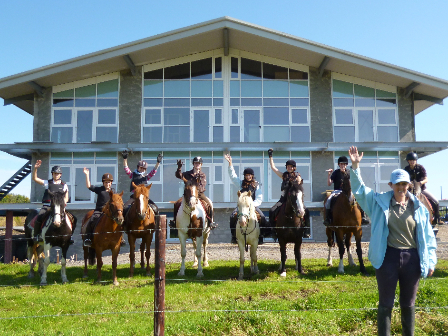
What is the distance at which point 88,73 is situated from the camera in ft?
78.1

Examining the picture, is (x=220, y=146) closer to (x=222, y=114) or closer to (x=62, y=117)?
(x=222, y=114)

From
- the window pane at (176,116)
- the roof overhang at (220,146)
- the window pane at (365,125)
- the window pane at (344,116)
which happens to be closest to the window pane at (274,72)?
the window pane at (344,116)

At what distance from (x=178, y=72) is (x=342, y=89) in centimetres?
983

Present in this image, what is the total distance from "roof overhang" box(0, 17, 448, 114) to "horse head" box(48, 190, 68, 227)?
14.4 metres

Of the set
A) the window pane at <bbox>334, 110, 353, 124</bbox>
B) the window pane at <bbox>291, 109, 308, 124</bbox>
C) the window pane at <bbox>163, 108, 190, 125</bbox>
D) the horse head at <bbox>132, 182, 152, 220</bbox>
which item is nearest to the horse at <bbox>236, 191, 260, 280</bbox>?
the horse head at <bbox>132, 182, 152, 220</bbox>

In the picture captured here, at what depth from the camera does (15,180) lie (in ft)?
83.8

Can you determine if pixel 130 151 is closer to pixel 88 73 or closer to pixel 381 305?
pixel 88 73

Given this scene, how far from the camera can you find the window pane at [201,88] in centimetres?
2438

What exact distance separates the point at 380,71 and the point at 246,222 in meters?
17.2

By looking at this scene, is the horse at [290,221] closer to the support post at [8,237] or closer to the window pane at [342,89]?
the window pane at [342,89]

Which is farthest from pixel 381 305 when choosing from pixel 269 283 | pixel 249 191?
pixel 249 191

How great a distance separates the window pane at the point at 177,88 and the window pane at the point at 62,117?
5.82m

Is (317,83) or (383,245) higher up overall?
(317,83)

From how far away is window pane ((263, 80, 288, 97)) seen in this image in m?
24.4
